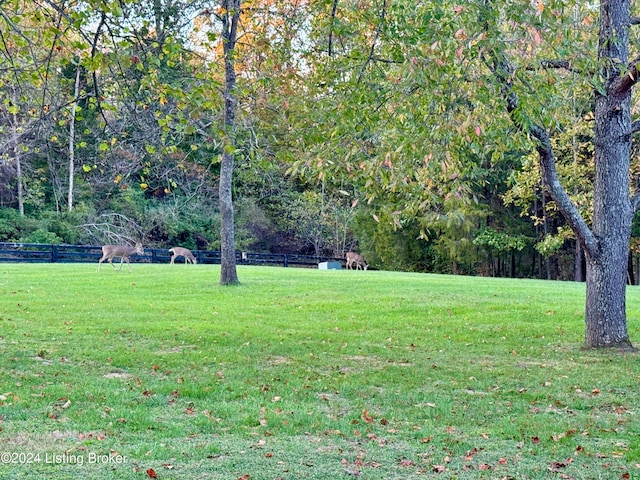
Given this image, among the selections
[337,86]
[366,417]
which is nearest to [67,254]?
[337,86]

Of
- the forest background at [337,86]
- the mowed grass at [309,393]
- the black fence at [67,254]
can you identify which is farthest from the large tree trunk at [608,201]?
the black fence at [67,254]

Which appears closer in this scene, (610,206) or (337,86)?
(337,86)

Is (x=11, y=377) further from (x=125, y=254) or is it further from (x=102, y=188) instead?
(x=102, y=188)

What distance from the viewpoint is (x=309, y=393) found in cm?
693

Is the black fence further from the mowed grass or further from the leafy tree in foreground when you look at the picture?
the leafy tree in foreground

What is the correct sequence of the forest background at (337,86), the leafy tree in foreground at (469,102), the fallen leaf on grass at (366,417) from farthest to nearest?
the leafy tree in foreground at (469,102), the forest background at (337,86), the fallen leaf on grass at (366,417)

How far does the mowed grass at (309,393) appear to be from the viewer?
4844 mm

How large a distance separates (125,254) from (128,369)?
16857mm

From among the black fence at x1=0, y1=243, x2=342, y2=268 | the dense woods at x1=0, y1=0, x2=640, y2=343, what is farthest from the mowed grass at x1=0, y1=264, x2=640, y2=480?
the black fence at x1=0, y1=243, x2=342, y2=268

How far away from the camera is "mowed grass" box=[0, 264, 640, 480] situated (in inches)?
191

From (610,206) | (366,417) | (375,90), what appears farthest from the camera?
(610,206)

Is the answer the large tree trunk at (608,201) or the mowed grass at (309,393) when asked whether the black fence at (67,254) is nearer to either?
the mowed grass at (309,393)

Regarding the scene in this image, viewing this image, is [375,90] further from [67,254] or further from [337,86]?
[67,254]

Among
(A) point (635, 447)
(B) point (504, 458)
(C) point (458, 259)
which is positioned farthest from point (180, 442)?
(C) point (458, 259)
